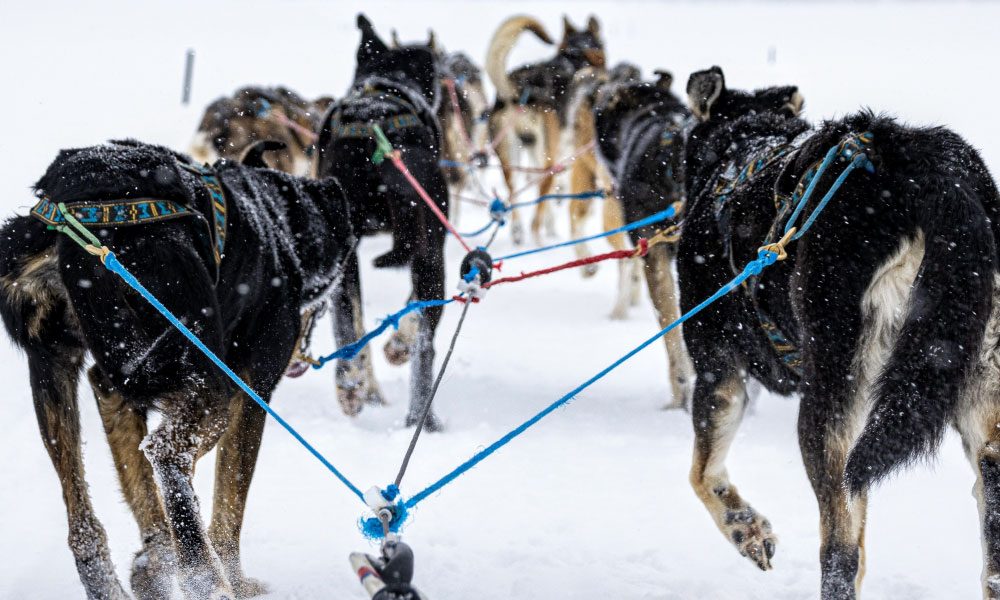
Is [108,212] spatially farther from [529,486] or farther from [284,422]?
[529,486]

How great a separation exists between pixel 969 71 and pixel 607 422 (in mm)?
21015

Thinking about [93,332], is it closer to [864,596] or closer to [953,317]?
[953,317]

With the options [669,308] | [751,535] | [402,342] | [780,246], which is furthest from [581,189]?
[780,246]

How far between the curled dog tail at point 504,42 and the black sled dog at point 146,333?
7262 millimetres

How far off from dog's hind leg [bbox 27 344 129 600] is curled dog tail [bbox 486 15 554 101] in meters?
7.85

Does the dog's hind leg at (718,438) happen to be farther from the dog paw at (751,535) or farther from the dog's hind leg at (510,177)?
the dog's hind leg at (510,177)

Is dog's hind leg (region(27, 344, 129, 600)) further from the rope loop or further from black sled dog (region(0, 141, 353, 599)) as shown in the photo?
the rope loop

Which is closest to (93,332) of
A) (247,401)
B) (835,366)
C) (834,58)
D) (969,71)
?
(247,401)

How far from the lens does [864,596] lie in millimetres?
3438

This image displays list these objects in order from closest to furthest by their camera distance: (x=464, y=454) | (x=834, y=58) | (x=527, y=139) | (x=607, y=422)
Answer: (x=464, y=454) < (x=607, y=422) < (x=527, y=139) < (x=834, y=58)

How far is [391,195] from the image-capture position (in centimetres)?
511

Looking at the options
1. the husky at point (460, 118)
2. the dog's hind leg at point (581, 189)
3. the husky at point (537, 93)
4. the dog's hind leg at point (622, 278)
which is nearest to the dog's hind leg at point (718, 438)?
the dog's hind leg at point (622, 278)

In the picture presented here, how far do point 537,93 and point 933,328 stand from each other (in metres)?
9.45

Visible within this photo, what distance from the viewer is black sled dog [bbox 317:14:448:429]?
515cm
